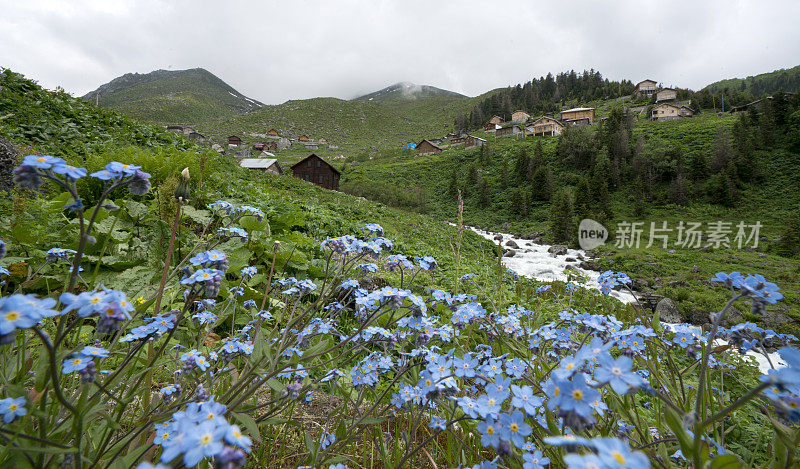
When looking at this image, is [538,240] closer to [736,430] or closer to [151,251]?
[736,430]

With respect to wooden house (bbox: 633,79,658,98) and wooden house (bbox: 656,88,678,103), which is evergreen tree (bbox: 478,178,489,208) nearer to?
wooden house (bbox: 656,88,678,103)

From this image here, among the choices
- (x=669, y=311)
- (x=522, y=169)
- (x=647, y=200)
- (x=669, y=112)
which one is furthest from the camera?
(x=669, y=112)

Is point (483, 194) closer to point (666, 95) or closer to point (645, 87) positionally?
point (666, 95)

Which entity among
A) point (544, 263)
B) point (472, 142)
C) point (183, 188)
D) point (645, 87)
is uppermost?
point (645, 87)

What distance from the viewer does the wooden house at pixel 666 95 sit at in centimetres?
6562

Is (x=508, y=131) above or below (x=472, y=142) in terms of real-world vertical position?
above

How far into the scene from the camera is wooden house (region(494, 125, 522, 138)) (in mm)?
68381

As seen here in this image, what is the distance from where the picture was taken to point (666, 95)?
66.5m

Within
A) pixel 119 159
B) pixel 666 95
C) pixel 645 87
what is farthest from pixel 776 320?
pixel 645 87

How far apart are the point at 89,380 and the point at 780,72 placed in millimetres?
187902

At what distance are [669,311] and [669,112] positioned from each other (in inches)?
2417

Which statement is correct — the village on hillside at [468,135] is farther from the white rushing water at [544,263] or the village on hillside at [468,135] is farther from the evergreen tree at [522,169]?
the white rushing water at [544,263]

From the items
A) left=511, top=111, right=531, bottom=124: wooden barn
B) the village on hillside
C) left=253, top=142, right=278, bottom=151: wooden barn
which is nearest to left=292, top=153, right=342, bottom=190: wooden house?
the village on hillside

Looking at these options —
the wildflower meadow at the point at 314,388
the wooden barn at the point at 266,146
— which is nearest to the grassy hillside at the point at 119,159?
the wildflower meadow at the point at 314,388
